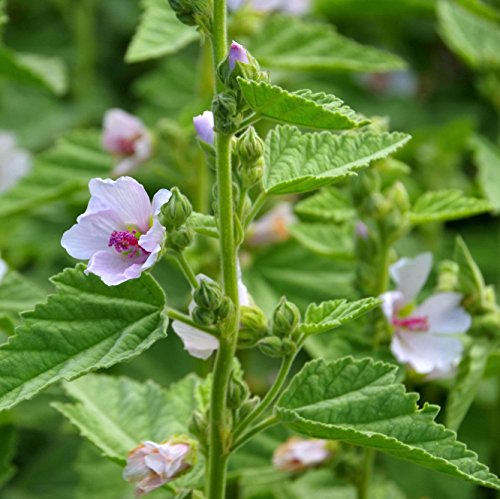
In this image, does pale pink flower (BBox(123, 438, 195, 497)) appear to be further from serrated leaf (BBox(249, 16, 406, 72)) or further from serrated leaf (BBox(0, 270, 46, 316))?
serrated leaf (BBox(249, 16, 406, 72))

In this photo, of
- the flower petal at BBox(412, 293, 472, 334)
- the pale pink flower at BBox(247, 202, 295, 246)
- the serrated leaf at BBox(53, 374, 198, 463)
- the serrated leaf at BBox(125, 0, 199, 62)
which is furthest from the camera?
the pale pink flower at BBox(247, 202, 295, 246)

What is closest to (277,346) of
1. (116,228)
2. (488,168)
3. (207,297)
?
(207,297)

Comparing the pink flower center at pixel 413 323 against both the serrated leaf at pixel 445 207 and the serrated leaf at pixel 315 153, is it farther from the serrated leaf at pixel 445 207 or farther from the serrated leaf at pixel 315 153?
the serrated leaf at pixel 315 153

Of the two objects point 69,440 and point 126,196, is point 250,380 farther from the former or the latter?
point 126,196

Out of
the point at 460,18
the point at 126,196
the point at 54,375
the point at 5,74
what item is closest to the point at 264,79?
the point at 126,196

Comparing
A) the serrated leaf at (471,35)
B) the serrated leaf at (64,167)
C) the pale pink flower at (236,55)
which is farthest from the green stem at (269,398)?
the serrated leaf at (471,35)

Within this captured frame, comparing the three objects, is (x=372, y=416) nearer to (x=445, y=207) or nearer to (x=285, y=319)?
(x=285, y=319)

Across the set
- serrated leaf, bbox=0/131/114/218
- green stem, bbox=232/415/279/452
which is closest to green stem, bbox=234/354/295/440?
green stem, bbox=232/415/279/452
